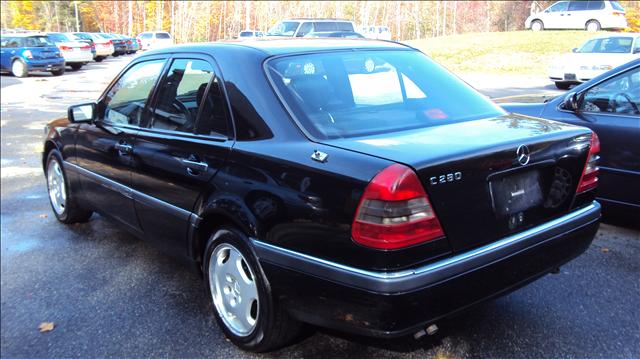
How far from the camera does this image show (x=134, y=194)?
3.87 metres

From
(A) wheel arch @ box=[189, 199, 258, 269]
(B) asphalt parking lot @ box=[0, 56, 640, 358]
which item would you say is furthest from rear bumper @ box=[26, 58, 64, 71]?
(A) wheel arch @ box=[189, 199, 258, 269]

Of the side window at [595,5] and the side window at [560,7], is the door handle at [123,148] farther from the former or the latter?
the side window at [560,7]

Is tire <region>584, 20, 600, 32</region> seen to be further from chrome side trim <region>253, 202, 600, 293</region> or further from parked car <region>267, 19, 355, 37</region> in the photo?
chrome side trim <region>253, 202, 600, 293</region>

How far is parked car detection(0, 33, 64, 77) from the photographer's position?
23.0 m

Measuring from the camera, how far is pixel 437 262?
95.7 inches

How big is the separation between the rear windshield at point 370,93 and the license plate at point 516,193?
1.91ft

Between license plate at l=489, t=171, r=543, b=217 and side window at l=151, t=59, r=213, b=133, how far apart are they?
177 centimetres

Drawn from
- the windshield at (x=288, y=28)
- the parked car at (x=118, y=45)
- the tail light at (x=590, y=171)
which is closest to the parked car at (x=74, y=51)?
the windshield at (x=288, y=28)

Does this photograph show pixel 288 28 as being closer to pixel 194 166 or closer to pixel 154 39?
pixel 194 166

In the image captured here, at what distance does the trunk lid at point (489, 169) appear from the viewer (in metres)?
2.46

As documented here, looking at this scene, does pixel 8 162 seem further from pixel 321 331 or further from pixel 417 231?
pixel 417 231

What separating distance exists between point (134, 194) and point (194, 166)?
0.87 meters

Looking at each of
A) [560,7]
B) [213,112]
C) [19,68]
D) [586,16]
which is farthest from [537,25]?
[213,112]

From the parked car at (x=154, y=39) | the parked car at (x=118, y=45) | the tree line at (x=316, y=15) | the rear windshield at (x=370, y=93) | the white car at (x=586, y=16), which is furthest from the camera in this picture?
the tree line at (x=316, y=15)
